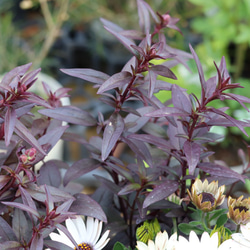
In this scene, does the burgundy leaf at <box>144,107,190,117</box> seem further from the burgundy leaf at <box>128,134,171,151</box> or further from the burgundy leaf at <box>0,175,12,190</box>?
the burgundy leaf at <box>0,175,12,190</box>

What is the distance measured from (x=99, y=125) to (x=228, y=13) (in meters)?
1.13

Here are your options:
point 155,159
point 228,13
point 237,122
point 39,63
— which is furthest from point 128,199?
point 228,13

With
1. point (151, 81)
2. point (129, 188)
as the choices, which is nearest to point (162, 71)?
point (151, 81)

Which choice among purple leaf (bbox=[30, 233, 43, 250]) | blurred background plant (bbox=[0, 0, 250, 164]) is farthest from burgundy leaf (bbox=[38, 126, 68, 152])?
blurred background plant (bbox=[0, 0, 250, 164])

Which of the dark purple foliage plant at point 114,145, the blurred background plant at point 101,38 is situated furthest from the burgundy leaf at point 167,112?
the blurred background plant at point 101,38

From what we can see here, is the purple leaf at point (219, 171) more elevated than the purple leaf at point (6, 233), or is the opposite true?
the purple leaf at point (219, 171)

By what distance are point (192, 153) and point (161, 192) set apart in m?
0.05

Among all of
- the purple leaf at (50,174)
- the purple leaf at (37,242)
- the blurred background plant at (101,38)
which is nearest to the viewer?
the purple leaf at (37,242)

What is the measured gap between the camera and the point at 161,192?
0.37m

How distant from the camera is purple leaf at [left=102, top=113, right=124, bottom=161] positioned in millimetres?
355

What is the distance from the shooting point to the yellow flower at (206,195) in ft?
1.17

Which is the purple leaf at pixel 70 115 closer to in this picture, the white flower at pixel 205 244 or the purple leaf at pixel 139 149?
the purple leaf at pixel 139 149

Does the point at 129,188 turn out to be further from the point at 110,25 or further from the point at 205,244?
the point at 110,25

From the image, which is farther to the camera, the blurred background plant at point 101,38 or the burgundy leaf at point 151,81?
the blurred background plant at point 101,38
